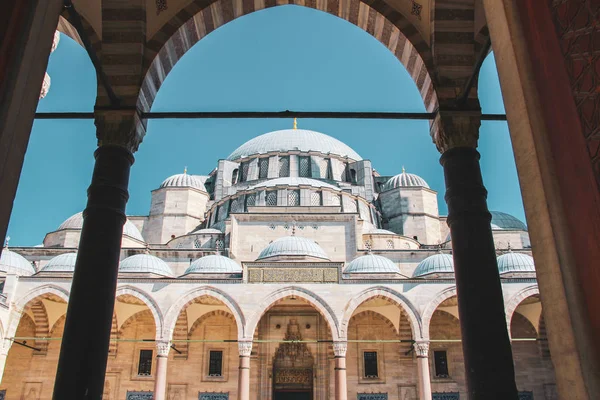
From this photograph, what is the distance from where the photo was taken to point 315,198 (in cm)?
2509

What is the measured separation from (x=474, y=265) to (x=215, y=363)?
50.7ft

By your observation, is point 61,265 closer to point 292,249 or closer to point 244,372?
point 244,372

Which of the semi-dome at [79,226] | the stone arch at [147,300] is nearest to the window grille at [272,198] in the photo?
the semi-dome at [79,226]

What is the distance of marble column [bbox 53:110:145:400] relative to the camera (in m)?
3.83

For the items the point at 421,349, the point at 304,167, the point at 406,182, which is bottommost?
the point at 421,349

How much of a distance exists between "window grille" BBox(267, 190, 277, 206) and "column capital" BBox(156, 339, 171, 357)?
9820 mm

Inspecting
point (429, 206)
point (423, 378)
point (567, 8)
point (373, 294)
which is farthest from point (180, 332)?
point (567, 8)

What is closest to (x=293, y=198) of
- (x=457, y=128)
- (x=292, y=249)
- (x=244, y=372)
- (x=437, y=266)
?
(x=292, y=249)

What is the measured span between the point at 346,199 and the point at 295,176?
12.7 feet

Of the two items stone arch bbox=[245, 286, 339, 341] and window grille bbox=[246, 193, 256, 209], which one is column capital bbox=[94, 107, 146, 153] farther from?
window grille bbox=[246, 193, 256, 209]

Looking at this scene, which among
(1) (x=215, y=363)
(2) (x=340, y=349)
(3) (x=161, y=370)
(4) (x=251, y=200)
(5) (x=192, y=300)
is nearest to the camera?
(3) (x=161, y=370)

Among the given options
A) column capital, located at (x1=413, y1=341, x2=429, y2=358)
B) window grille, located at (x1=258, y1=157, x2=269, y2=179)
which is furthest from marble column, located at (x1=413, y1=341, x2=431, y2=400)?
window grille, located at (x1=258, y1=157, x2=269, y2=179)

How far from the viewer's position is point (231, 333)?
18688 mm

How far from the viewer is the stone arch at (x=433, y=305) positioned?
1638 cm
